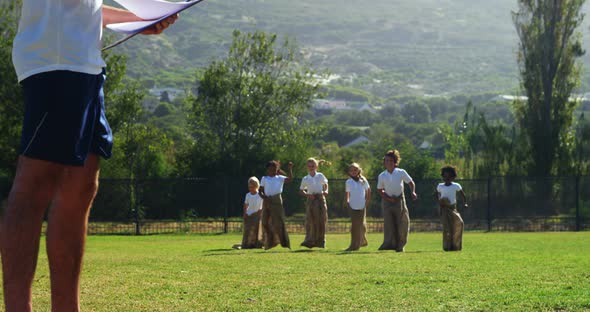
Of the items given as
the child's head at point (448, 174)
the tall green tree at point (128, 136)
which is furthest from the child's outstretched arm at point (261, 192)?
the tall green tree at point (128, 136)

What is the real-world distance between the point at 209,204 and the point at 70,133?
98.9 ft

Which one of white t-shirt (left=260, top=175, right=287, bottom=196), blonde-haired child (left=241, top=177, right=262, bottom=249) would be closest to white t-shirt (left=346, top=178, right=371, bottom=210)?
white t-shirt (left=260, top=175, right=287, bottom=196)

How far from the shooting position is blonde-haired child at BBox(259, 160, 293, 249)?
22.0 metres

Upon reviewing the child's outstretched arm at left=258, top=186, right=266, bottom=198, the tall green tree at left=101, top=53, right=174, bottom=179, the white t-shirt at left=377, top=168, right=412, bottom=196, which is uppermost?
the tall green tree at left=101, top=53, right=174, bottom=179

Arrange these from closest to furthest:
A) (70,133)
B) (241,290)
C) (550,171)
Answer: (70,133) → (241,290) → (550,171)

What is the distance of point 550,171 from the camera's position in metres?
45.5

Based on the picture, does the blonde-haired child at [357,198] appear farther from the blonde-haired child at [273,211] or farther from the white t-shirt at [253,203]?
the white t-shirt at [253,203]

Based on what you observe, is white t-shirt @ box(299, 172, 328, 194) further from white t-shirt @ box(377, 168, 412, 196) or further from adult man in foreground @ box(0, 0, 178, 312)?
adult man in foreground @ box(0, 0, 178, 312)

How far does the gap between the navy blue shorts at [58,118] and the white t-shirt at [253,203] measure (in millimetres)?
18324

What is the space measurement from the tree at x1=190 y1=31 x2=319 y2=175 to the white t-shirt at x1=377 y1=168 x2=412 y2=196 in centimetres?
2573

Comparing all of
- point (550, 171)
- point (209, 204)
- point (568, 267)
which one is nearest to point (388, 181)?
point (568, 267)

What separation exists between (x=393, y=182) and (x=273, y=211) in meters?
3.53

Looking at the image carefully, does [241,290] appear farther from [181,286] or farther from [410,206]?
[410,206]

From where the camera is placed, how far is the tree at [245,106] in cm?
4669
